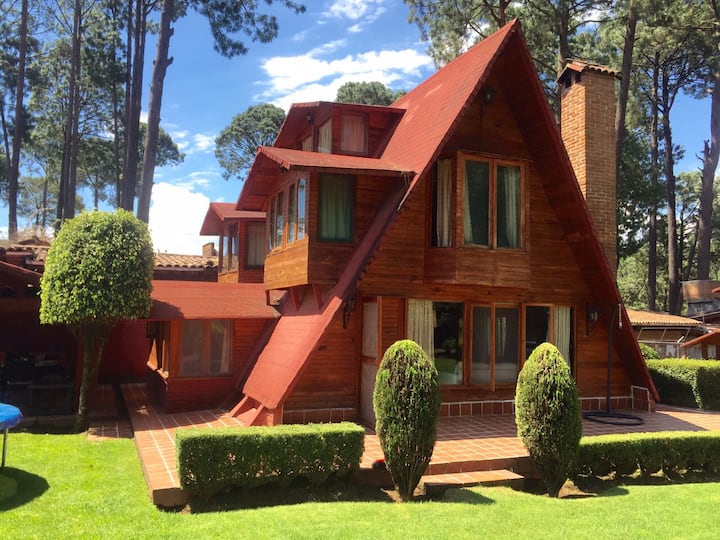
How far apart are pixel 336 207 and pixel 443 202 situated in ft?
6.90

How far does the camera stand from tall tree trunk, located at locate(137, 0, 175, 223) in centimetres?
2219

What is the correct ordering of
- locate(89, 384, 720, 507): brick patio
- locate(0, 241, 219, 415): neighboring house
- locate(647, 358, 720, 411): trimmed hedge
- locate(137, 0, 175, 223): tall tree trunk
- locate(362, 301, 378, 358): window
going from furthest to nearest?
locate(137, 0, 175, 223): tall tree trunk
locate(647, 358, 720, 411): trimmed hedge
locate(0, 241, 219, 415): neighboring house
locate(362, 301, 378, 358): window
locate(89, 384, 720, 507): brick patio

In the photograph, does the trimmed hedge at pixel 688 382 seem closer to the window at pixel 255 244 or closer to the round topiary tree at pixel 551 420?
the round topiary tree at pixel 551 420

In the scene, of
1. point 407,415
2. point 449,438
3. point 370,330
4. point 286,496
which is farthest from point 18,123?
point 407,415

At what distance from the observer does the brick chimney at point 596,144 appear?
1344 centimetres

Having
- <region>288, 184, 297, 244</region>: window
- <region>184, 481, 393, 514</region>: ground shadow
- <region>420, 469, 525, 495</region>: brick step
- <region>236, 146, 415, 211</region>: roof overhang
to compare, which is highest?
<region>236, 146, 415, 211</region>: roof overhang

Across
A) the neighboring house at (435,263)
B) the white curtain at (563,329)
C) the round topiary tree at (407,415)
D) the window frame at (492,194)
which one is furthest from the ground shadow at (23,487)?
the white curtain at (563,329)

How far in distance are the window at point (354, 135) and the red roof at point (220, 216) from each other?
5.64 m

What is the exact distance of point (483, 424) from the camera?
35.5 feet

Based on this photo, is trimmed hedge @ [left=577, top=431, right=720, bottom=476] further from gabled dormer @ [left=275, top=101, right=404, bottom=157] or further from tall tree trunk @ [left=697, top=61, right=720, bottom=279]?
tall tree trunk @ [left=697, top=61, right=720, bottom=279]

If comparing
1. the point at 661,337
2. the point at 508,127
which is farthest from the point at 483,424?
the point at 661,337

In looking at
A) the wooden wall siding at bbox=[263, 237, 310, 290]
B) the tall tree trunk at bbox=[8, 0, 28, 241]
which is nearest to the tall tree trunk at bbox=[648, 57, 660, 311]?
the wooden wall siding at bbox=[263, 237, 310, 290]

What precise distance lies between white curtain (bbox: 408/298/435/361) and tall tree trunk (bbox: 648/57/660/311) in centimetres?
2303

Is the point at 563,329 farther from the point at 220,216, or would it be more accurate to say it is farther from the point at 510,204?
the point at 220,216
